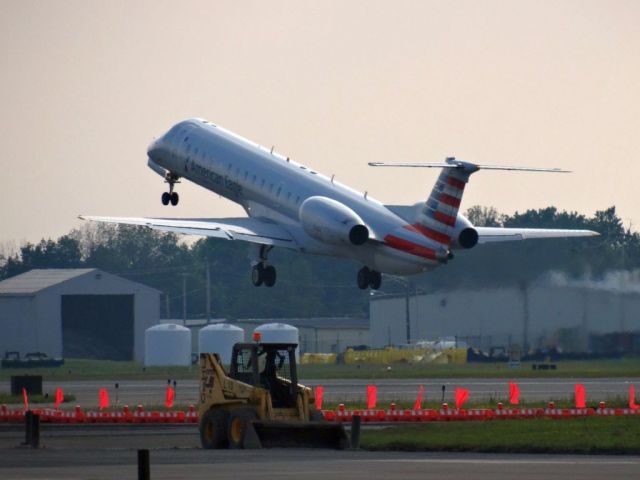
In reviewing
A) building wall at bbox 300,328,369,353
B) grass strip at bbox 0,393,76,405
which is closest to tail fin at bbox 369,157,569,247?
grass strip at bbox 0,393,76,405

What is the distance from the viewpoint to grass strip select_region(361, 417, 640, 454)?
110ft

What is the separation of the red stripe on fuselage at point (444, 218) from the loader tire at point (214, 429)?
23.0 m

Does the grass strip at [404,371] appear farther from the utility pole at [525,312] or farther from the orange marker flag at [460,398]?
the orange marker flag at [460,398]

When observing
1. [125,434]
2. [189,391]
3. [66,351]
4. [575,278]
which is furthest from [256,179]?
[66,351]

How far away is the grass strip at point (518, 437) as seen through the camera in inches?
1320

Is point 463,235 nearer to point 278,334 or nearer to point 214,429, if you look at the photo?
point 214,429

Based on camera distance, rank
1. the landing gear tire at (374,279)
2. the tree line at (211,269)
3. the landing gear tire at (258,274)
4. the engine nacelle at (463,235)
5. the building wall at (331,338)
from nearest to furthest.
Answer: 1. the engine nacelle at (463,235)
2. the landing gear tire at (374,279)
3. the landing gear tire at (258,274)
4. the building wall at (331,338)
5. the tree line at (211,269)

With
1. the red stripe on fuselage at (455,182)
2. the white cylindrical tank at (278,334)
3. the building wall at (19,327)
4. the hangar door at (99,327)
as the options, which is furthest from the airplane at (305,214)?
the hangar door at (99,327)

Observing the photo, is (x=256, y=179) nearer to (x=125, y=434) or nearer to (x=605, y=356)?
(x=605, y=356)

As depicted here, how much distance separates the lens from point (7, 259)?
6491 inches

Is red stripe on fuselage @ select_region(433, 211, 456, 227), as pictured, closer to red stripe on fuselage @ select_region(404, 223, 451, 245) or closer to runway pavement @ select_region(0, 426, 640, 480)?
red stripe on fuselage @ select_region(404, 223, 451, 245)

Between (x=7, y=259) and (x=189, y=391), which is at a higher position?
(x=7, y=259)

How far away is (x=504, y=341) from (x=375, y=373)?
7.85 m

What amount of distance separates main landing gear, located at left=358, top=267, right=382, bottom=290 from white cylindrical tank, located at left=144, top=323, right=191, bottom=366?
4475cm
